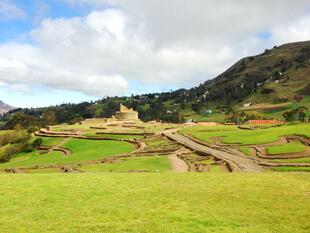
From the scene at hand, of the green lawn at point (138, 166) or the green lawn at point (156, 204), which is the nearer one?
the green lawn at point (156, 204)

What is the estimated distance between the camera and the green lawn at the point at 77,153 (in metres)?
44.5

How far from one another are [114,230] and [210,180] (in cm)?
909

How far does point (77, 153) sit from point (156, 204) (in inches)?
1369

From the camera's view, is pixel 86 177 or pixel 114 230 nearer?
pixel 114 230

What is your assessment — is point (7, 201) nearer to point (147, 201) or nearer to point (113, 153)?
point (147, 201)

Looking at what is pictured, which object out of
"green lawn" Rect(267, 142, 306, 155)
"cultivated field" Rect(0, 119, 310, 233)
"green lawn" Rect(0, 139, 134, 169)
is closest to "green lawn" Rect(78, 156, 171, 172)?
"cultivated field" Rect(0, 119, 310, 233)

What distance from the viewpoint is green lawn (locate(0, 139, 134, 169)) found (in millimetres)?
44500

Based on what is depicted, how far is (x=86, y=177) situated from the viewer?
71.2 ft

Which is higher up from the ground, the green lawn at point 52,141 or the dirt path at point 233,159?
the green lawn at point 52,141

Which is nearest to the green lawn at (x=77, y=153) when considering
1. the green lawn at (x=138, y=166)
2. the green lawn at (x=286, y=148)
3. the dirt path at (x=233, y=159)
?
the dirt path at (x=233, y=159)

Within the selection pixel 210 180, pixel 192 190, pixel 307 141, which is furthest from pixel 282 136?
pixel 192 190

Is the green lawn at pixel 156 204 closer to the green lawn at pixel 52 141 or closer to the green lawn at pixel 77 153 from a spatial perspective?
the green lawn at pixel 77 153

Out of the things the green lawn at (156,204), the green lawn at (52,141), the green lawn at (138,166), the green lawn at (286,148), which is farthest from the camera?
the green lawn at (52,141)

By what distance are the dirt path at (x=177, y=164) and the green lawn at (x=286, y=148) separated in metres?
7.74
